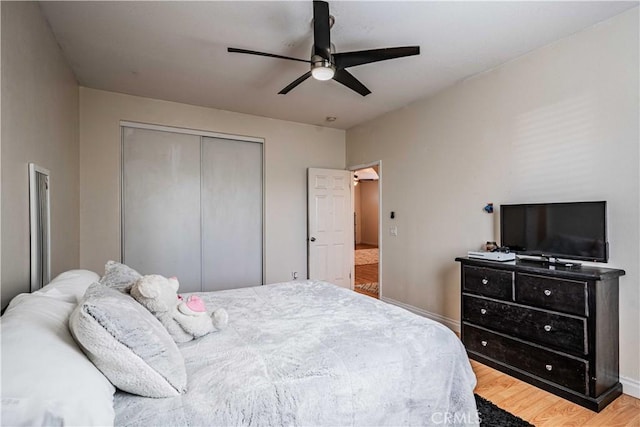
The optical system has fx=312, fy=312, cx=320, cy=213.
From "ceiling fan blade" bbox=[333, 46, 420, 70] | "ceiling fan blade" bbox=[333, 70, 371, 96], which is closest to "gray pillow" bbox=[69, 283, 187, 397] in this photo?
"ceiling fan blade" bbox=[333, 46, 420, 70]

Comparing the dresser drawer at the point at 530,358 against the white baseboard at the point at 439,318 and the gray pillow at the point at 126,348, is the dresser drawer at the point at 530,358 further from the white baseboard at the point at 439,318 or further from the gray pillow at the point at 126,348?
the gray pillow at the point at 126,348

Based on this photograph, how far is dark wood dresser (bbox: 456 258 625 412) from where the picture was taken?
2.07m

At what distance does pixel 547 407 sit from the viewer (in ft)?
6.87

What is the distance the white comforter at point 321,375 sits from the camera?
110 centimetres

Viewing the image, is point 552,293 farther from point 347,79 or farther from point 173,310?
point 173,310

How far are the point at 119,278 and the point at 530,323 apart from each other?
2777 mm

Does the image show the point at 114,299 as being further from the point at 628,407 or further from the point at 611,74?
the point at 611,74

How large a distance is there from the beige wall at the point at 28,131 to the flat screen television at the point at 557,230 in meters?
3.48

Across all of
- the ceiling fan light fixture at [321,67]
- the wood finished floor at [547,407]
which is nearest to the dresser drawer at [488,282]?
the wood finished floor at [547,407]

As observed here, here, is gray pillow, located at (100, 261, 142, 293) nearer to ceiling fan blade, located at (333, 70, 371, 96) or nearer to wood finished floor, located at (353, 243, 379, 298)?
ceiling fan blade, located at (333, 70, 371, 96)

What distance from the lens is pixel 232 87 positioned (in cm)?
354

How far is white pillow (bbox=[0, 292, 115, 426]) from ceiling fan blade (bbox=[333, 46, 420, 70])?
217 centimetres

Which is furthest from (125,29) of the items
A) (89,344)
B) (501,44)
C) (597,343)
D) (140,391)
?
(597,343)

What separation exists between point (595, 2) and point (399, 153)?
2.33m
